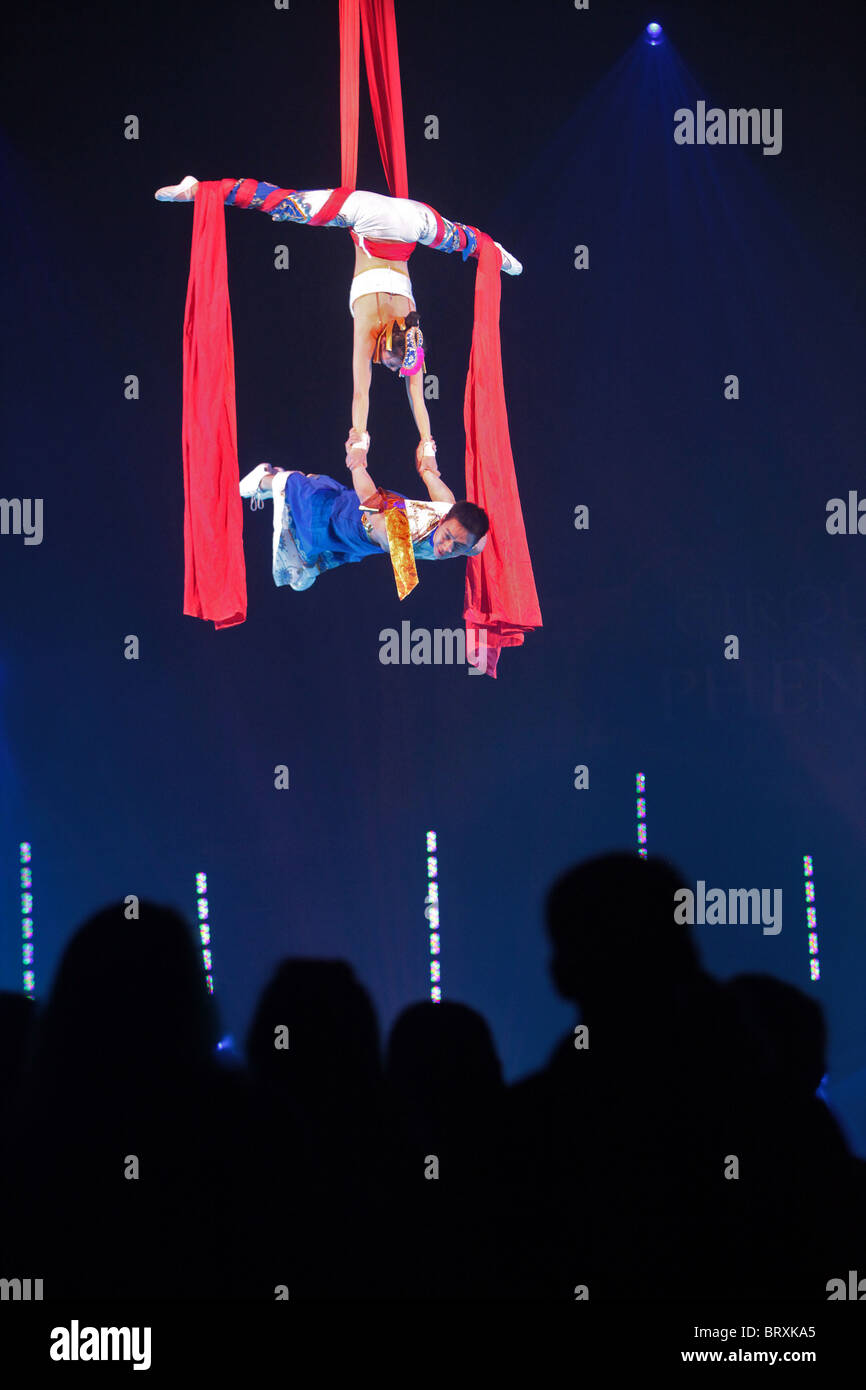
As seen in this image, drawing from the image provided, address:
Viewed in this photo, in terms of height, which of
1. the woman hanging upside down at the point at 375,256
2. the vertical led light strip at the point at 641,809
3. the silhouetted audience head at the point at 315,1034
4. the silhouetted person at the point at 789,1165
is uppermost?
the woman hanging upside down at the point at 375,256

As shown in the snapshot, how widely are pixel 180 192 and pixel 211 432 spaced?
2.23 feet

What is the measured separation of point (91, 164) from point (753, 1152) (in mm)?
3335

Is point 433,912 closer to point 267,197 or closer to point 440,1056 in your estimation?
point 440,1056

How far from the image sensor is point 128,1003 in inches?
147

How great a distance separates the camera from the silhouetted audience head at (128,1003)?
3.73 metres

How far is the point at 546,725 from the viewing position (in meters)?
3.89

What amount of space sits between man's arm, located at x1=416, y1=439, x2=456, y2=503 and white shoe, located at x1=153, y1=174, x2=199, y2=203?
37.5 inches

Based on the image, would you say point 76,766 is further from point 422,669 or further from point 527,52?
point 527,52

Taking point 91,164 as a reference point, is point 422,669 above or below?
below

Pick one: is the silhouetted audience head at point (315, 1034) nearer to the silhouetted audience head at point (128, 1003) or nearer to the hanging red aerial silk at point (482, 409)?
the silhouetted audience head at point (128, 1003)

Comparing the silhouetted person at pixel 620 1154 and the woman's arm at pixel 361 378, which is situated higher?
the woman's arm at pixel 361 378

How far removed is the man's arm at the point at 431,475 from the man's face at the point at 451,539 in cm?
11

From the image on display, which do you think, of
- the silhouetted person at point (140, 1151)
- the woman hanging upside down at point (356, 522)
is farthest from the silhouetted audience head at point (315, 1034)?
the woman hanging upside down at point (356, 522)

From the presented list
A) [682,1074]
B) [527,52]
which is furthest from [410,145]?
[682,1074]
